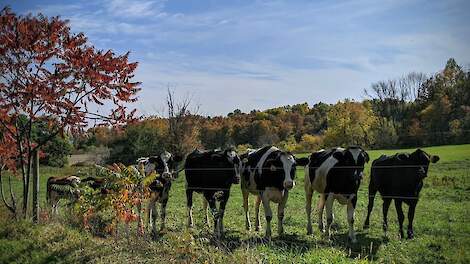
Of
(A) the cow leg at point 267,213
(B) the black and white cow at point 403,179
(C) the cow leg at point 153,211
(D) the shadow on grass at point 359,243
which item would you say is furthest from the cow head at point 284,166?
(C) the cow leg at point 153,211

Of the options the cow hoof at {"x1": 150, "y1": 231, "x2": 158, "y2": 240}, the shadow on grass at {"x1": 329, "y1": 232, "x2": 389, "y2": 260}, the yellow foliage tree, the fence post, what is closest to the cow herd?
the shadow on grass at {"x1": 329, "y1": 232, "x2": 389, "y2": 260}

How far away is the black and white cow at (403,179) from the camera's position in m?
9.72

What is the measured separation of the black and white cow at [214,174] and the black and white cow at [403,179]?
11.3ft

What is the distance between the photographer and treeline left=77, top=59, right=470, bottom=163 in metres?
22.7

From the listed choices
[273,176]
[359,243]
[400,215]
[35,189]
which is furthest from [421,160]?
[35,189]

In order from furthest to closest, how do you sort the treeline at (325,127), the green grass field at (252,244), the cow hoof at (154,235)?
the treeline at (325,127) → the cow hoof at (154,235) → the green grass field at (252,244)

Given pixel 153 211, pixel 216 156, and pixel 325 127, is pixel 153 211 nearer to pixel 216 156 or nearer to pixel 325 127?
pixel 216 156

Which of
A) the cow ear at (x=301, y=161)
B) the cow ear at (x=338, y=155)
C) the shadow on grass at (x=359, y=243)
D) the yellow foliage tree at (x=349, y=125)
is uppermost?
the yellow foliage tree at (x=349, y=125)

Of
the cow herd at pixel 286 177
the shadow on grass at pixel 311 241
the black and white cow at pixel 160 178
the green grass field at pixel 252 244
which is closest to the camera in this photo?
the green grass field at pixel 252 244

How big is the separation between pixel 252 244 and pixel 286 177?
2.03 metres

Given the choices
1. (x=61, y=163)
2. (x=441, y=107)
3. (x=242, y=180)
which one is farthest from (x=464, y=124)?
(x=61, y=163)

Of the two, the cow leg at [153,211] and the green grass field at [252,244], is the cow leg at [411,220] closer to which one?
the green grass field at [252,244]

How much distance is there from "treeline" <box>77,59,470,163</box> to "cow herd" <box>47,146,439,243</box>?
4.95ft

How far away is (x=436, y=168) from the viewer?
25.8m
